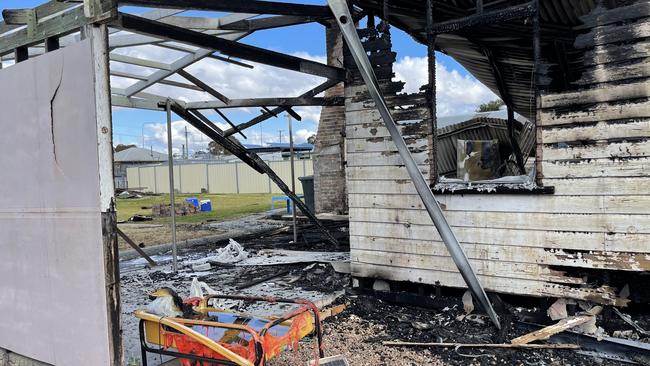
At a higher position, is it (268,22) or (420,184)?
(268,22)

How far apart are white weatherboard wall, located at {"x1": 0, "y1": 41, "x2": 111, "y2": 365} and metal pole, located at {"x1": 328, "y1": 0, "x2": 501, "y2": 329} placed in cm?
214

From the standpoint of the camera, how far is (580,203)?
3967mm

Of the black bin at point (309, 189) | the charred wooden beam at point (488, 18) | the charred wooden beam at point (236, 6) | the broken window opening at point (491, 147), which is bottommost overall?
the black bin at point (309, 189)

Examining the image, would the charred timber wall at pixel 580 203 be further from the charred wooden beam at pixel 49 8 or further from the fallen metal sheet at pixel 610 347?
the charred wooden beam at pixel 49 8

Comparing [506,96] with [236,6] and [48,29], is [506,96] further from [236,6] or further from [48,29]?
[48,29]

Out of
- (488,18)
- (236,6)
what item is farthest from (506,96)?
(236,6)

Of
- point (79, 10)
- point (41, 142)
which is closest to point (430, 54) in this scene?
point (79, 10)

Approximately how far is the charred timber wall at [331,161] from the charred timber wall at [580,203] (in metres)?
8.44

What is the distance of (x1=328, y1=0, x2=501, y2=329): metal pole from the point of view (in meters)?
3.99

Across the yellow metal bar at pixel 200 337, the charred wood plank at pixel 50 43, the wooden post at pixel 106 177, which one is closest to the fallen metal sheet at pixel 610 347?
the yellow metal bar at pixel 200 337

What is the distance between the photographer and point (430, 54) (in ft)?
15.7

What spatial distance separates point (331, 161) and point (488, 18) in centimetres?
921

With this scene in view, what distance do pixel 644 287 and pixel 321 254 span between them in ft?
15.5

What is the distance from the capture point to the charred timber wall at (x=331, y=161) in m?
13.3
